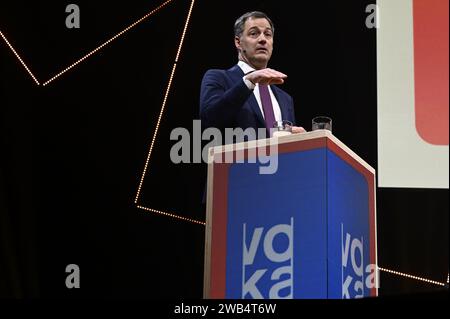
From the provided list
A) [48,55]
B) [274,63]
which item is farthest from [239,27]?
[48,55]

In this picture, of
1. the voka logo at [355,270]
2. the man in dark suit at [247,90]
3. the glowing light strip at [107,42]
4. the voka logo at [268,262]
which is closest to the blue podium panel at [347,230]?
the voka logo at [355,270]

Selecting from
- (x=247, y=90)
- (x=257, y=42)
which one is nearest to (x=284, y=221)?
(x=247, y=90)

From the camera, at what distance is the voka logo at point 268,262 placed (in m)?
1.72

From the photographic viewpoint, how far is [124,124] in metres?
2.68

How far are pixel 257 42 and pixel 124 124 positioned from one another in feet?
1.94

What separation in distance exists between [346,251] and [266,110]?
0.68m

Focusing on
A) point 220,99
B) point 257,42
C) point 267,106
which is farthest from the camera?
point 257,42

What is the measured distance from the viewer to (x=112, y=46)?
2.72 m

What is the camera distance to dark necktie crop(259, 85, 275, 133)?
227 cm

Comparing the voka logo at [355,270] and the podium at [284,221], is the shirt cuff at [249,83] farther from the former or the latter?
the voka logo at [355,270]

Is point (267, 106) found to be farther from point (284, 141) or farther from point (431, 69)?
point (431, 69)

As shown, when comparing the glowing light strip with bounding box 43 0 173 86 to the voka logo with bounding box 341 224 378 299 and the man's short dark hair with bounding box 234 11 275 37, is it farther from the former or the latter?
the voka logo with bounding box 341 224 378 299

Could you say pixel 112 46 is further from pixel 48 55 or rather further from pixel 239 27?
pixel 239 27
